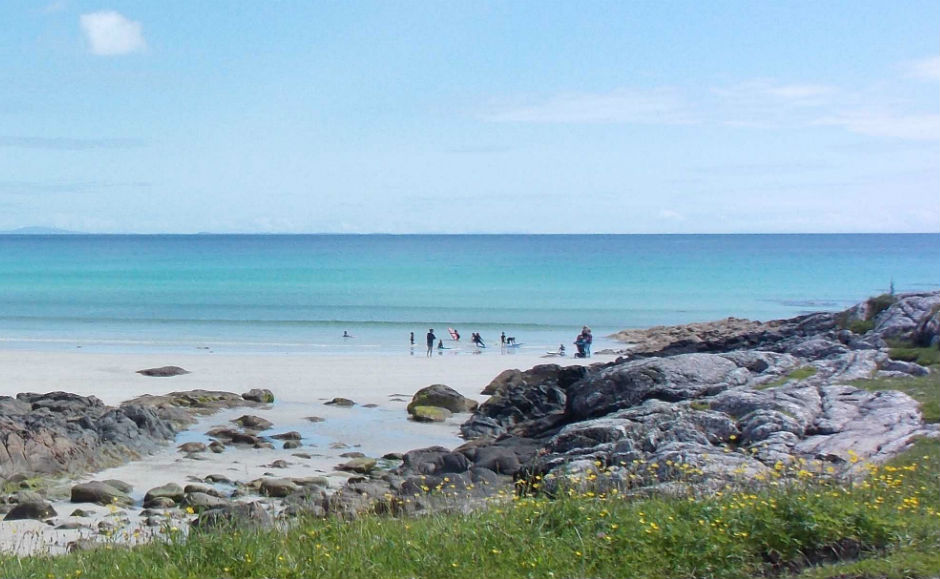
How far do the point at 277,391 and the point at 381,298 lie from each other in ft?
147

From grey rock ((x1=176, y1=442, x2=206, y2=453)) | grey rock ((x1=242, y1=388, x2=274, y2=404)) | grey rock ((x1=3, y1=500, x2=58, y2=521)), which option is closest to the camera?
grey rock ((x1=3, y1=500, x2=58, y2=521))

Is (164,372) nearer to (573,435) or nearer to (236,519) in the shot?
(573,435)

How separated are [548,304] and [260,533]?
59063mm

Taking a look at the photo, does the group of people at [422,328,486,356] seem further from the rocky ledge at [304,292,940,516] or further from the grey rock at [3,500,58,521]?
the grey rock at [3,500,58,521]

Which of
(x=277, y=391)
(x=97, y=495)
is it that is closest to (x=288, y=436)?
(x=97, y=495)

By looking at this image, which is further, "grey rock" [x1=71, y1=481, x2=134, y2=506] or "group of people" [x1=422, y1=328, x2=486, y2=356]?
"group of people" [x1=422, y1=328, x2=486, y2=356]

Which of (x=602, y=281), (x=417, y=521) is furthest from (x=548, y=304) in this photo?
(x=417, y=521)

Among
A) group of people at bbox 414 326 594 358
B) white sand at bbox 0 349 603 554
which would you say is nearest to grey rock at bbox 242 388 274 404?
white sand at bbox 0 349 603 554

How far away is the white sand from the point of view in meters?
16.6

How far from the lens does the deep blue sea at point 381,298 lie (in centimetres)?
4544

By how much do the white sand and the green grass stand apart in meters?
3.92

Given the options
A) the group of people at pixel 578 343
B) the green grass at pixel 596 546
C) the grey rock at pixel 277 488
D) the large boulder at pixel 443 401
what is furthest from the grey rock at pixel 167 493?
the group of people at pixel 578 343

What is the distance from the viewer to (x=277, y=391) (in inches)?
1045

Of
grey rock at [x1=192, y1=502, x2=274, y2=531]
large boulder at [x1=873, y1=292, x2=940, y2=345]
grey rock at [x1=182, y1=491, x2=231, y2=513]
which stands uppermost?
large boulder at [x1=873, y1=292, x2=940, y2=345]
